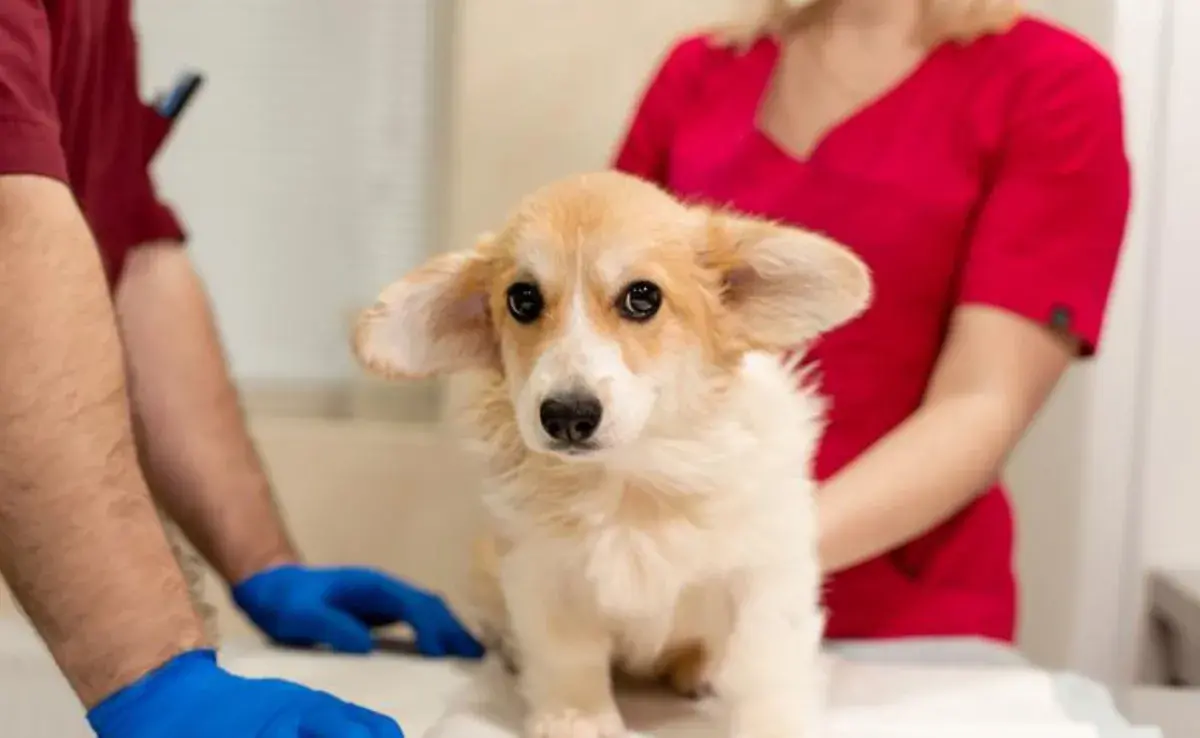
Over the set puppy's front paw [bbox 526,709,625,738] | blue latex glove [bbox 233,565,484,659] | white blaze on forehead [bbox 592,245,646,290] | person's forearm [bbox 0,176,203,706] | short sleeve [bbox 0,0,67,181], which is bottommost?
blue latex glove [bbox 233,565,484,659]

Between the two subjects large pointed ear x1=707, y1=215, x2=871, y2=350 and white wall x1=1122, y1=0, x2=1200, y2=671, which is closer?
large pointed ear x1=707, y1=215, x2=871, y2=350

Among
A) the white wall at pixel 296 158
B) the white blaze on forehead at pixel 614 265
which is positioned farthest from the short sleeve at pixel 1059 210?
the white wall at pixel 296 158

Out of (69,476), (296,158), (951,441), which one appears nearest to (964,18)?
(951,441)

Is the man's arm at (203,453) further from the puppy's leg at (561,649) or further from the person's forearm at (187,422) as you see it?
the puppy's leg at (561,649)

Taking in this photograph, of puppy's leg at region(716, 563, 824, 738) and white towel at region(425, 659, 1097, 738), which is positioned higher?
puppy's leg at region(716, 563, 824, 738)

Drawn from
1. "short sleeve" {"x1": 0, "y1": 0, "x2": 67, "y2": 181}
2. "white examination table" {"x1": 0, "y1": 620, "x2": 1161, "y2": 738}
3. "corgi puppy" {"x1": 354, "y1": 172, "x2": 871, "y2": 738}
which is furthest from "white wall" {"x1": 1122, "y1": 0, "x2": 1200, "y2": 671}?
"short sleeve" {"x1": 0, "y1": 0, "x2": 67, "y2": 181}

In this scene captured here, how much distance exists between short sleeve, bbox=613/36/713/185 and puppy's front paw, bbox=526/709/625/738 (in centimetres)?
49

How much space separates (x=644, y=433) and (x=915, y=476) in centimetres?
A: 26

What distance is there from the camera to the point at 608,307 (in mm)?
564

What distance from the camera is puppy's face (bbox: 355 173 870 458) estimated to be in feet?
1.79

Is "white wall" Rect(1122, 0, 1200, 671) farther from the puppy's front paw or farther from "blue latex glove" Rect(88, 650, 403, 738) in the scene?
"blue latex glove" Rect(88, 650, 403, 738)

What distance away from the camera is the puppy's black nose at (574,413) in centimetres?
53

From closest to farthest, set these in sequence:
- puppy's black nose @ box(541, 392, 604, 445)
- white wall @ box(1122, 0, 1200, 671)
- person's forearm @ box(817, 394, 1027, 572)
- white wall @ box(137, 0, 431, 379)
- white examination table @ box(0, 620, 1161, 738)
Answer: puppy's black nose @ box(541, 392, 604, 445)
white examination table @ box(0, 620, 1161, 738)
person's forearm @ box(817, 394, 1027, 572)
white wall @ box(1122, 0, 1200, 671)
white wall @ box(137, 0, 431, 379)

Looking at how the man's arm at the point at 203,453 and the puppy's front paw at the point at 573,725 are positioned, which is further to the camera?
the man's arm at the point at 203,453
